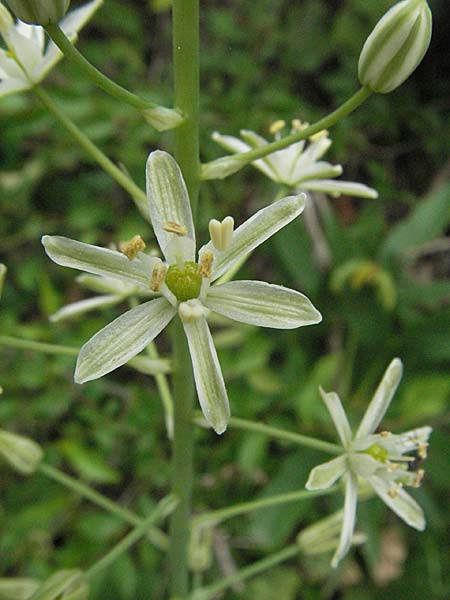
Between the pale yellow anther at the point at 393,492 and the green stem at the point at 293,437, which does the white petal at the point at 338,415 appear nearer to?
the green stem at the point at 293,437

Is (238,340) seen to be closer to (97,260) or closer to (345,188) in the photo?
(345,188)

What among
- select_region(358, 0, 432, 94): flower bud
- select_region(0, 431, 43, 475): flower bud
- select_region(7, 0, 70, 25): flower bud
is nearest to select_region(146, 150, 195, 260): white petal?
select_region(7, 0, 70, 25): flower bud

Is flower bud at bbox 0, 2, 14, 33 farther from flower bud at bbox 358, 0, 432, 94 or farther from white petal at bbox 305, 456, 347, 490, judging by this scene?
white petal at bbox 305, 456, 347, 490

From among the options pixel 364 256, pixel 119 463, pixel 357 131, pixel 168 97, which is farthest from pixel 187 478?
pixel 357 131

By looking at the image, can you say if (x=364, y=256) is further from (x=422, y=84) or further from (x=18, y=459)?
(x=18, y=459)

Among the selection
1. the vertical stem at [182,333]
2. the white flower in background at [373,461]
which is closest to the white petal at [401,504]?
the white flower in background at [373,461]

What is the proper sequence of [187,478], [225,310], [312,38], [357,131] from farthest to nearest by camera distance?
[357,131] → [312,38] → [187,478] → [225,310]
